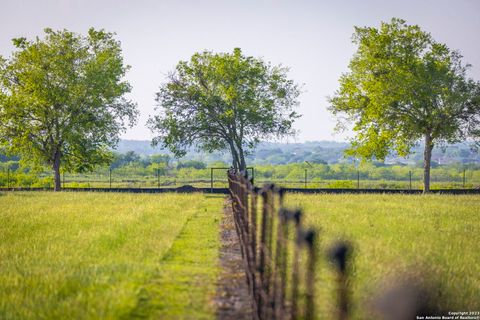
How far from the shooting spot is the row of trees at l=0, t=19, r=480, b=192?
35.3 meters

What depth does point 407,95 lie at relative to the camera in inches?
1350

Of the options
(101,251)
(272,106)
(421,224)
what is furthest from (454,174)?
(101,251)

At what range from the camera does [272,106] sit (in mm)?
41250

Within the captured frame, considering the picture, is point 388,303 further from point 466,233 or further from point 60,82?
point 60,82

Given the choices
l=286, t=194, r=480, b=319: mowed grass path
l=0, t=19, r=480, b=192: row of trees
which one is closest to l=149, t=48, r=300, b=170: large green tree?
l=0, t=19, r=480, b=192: row of trees

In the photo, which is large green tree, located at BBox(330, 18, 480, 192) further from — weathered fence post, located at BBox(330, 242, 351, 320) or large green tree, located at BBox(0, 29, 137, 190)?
weathered fence post, located at BBox(330, 242, 351, 320)

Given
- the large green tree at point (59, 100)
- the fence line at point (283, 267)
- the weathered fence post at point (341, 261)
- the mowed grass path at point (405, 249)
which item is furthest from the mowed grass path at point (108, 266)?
the large green tree at point (59, 100)

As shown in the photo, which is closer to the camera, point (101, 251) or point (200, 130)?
point (101, 251)

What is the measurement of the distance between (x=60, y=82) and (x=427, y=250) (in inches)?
1291

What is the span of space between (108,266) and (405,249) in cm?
592

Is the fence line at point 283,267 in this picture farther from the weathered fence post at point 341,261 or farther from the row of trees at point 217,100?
the row of trees at point 217,100

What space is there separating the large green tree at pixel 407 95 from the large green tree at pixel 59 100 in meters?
18.8

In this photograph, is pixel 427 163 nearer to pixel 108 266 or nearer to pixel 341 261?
pixel 108 266

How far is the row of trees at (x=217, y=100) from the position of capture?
116 ft
